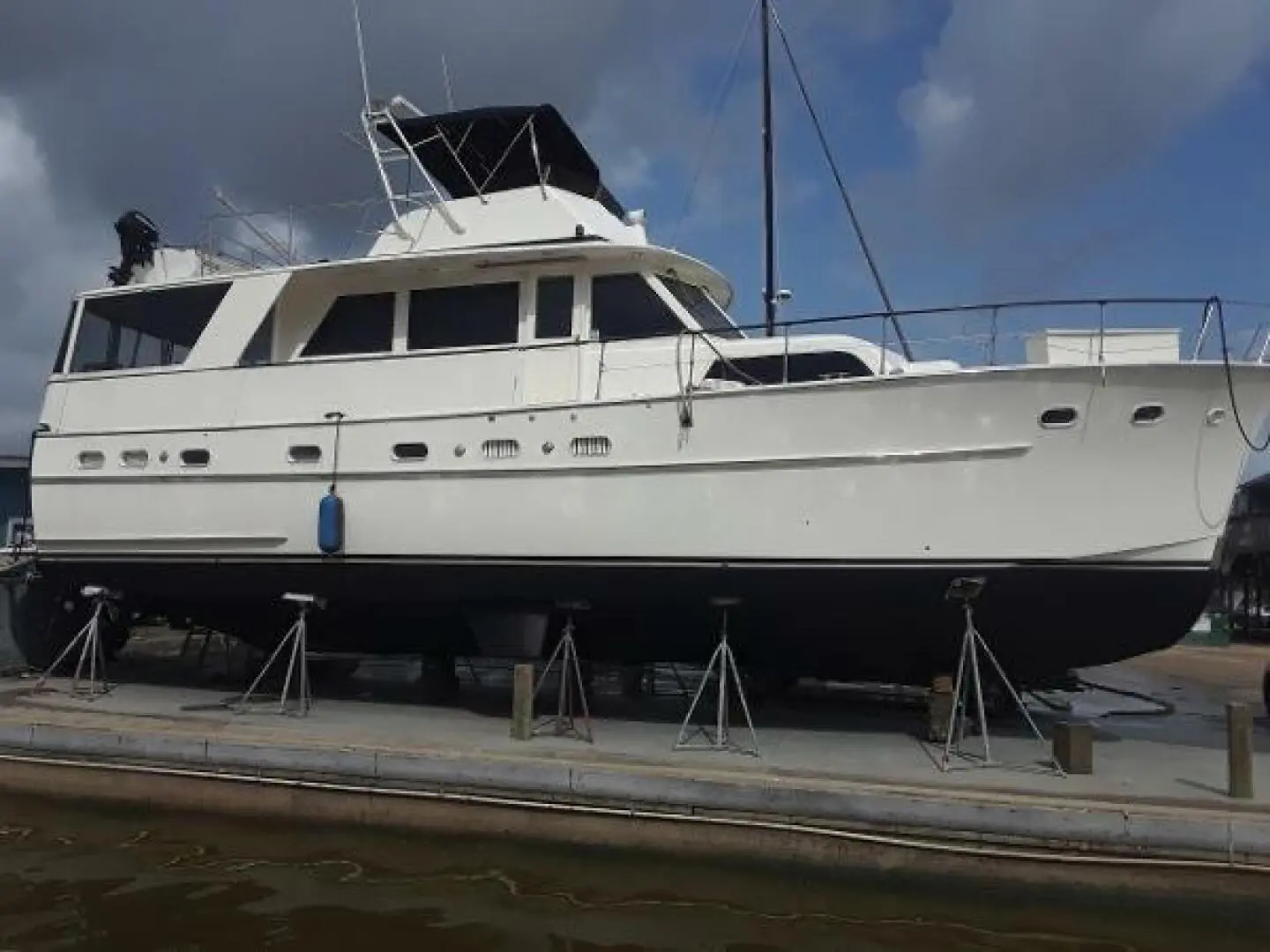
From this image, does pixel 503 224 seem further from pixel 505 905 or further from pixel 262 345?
pixel 505 905

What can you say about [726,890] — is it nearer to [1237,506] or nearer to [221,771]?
[221,771]

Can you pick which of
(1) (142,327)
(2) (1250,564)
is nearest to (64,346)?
(1) (142,327)

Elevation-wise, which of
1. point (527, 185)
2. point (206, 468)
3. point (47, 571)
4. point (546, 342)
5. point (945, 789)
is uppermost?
point (527, 185)

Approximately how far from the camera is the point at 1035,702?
1046cm

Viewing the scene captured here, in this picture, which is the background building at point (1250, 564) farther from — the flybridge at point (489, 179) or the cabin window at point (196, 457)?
the cabin window at point (196, 457)

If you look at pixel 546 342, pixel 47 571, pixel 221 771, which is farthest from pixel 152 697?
pixel 546 342

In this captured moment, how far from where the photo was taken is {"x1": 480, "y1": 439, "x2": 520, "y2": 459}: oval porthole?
8.69 metres

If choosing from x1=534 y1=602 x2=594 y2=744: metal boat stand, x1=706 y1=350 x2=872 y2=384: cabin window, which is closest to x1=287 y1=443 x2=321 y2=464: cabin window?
x1=534 y1=602 x2=594 y2=744: metal boat stand

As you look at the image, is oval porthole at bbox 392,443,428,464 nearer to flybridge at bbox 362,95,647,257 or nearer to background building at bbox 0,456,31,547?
flybridge at bbox 362,95,647,257

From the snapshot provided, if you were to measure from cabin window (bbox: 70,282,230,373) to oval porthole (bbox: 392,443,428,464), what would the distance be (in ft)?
8.51

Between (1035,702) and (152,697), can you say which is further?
(1035,702)

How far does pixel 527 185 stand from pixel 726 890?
661 cm

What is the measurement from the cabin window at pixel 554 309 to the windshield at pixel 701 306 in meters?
0.85

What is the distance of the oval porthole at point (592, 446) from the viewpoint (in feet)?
27.7
